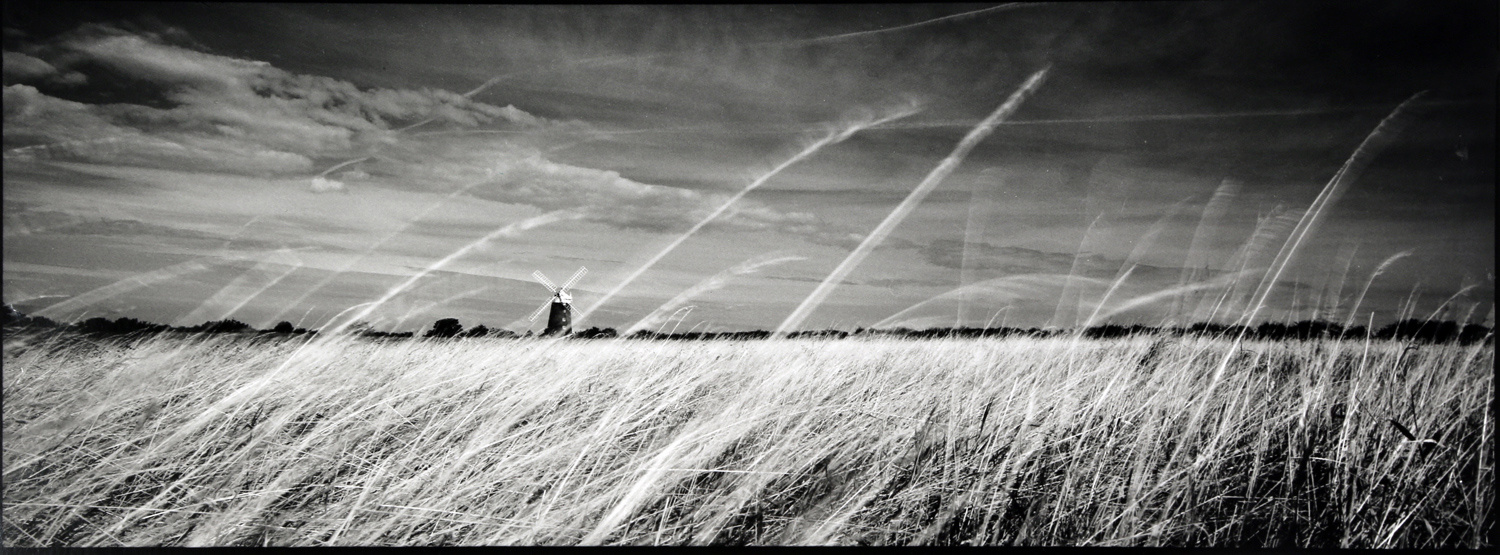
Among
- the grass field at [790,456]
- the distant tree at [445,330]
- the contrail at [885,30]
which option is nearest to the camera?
the grass field at [790,456]

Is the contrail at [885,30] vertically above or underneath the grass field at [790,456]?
above

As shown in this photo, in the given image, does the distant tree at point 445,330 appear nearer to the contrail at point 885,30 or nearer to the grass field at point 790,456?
the grass field at point 790,456

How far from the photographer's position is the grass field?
8.68 feet

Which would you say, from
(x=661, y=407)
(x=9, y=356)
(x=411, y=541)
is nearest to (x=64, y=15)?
(x=9, y=356)

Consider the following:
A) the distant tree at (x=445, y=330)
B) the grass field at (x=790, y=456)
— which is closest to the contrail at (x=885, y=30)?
the grass field at (x=790, y=456)

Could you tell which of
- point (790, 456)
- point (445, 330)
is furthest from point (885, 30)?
point (445, 330)

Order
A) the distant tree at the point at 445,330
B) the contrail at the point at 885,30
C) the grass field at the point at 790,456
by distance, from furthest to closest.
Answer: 1. the distant tree at the point at 445,330
2. the contrail at the point at 885,30
3. the grass field at the point at 790,456

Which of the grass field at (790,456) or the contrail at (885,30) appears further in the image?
the contrail at (885,30)

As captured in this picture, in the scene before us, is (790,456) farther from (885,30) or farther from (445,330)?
(445,330)

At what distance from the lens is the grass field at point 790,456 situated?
2645 mm

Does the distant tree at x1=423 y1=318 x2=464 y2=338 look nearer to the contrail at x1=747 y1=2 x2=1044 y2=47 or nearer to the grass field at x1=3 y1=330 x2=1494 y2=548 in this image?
the grass field at x1=3 y1=330 x2=1494 y2=548

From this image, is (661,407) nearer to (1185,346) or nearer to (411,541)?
(411,541)

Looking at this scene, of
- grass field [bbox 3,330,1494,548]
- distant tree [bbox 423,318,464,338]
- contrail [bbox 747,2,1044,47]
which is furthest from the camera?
distant tree [bbox 423,318,464,338]

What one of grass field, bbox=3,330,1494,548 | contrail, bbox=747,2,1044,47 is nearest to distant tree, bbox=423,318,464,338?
grass field, bbox=3,330,1494,548
